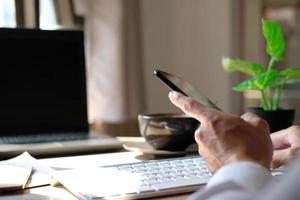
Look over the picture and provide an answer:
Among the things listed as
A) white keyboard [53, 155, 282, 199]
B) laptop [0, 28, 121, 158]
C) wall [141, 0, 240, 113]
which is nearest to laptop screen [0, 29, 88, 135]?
laptop [0, 28, 121, 158]

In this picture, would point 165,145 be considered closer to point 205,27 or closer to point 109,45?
point 109,45

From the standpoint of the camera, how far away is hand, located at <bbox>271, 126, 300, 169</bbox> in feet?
2.75

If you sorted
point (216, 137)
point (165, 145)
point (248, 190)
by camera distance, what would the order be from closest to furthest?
1. point (248, 190)
2. point (216, 137)
3. point (165, 145)

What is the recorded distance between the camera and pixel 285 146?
0.91m

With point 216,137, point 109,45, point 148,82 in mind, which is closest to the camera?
point 216,137

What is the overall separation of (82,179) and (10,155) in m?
0.37

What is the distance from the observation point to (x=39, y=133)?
1.31 m

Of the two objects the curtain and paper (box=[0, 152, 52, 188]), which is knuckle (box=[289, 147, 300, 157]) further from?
the curtain

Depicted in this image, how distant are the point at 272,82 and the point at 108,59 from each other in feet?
3.67

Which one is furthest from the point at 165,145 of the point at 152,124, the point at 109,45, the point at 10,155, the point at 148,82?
the point at 148,82

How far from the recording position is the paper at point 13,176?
71 centimetres

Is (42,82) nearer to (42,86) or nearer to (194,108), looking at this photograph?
(42,86)

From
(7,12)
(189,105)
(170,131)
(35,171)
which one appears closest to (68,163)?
(35,171)

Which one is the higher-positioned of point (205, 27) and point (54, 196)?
point (205, 27)
